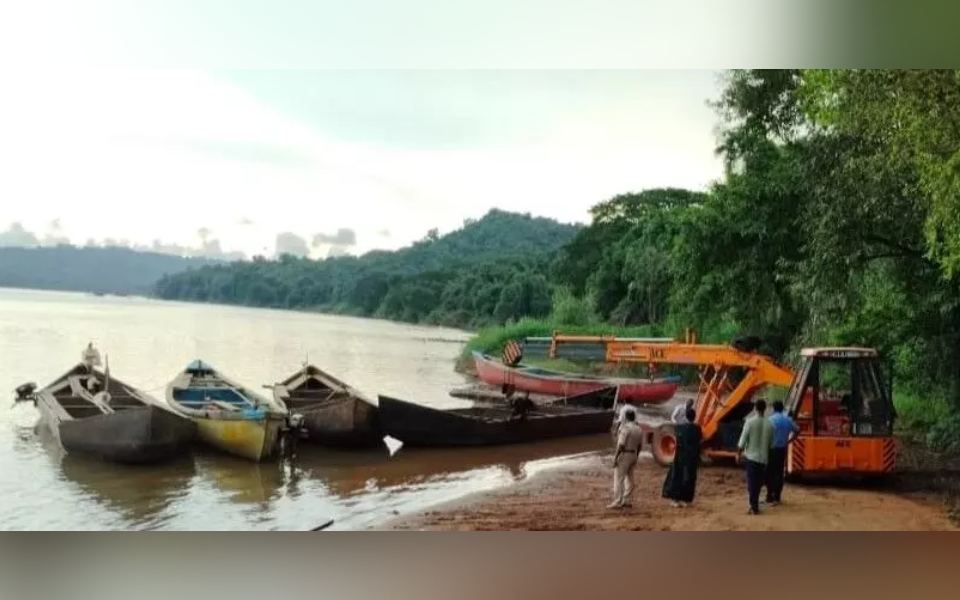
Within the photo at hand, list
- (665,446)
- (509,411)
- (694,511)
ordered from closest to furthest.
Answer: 1. (694,511)
2. (665,446)
3. (509,411)

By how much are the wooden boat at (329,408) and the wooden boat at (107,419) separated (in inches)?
20.2

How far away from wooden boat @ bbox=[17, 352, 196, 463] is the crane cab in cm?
278

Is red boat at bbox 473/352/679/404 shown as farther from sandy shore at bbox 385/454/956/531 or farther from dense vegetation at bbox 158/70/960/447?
sandy shore at bbox 385/454/956/531

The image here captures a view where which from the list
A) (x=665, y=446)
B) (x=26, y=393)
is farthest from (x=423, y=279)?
(x=26, y=393)

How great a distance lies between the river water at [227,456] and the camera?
13.1 ft

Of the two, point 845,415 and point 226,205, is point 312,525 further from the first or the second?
point 845,415

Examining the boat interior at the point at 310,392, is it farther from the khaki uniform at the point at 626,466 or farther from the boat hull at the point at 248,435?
the khaki uniform at the point at 626,466

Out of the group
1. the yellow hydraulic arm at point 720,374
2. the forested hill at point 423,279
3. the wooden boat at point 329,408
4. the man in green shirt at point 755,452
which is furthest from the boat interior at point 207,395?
the man in green shirt at point 755,452

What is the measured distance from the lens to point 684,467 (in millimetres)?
4105

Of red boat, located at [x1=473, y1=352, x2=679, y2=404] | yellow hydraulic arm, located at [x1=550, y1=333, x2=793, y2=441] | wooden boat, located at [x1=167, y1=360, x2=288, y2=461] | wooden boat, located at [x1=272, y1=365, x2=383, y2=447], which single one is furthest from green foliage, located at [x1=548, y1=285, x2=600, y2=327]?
wooden boat, located at [x1=167, y1=360, x2=288, y2=461]

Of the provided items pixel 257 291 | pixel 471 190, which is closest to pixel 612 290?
pixel 471 190

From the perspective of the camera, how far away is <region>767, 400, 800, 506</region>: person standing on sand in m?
4.08

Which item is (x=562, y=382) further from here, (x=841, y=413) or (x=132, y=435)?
(x=132, y=435)
